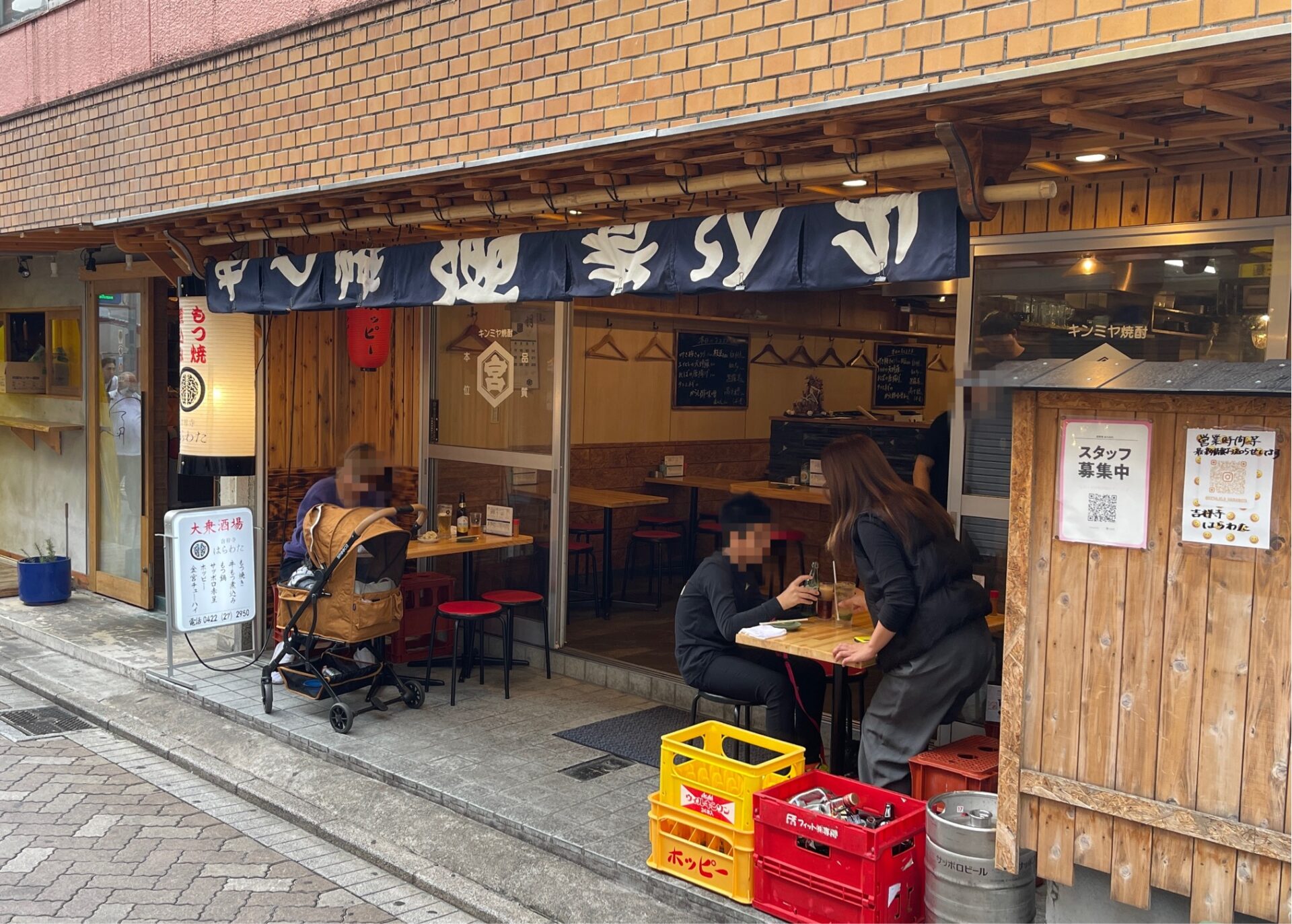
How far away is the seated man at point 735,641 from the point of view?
6.08 m

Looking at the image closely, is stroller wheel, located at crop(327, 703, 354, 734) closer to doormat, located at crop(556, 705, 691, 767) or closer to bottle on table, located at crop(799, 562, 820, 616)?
doormat, located at crop(556, 705, 691, 767)

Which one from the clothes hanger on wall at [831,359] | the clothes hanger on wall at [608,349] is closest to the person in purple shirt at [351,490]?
the clothes hanger on wall at [608,349]

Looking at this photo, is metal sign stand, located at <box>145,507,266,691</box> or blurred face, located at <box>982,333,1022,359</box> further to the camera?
metal sign stand, located at <box>145,507,266,691</box>

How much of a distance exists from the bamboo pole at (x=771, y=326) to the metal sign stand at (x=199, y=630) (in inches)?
142

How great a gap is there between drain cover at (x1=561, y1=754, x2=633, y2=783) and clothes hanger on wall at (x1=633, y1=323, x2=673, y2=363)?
6048 millimetres

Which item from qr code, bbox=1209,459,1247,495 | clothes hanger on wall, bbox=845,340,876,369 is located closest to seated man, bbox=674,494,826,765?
qr code, bbox=1209,459,1247,495

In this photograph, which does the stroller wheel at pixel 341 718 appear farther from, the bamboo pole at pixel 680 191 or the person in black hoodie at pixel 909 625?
the person in black hoodie at pixel 909 625

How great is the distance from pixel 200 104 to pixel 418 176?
9.57ft

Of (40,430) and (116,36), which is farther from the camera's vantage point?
(40,430)

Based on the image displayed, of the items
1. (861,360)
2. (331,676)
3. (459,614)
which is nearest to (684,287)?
(459,614)

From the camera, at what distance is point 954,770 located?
505 cm

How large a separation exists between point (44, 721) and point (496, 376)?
4243mm

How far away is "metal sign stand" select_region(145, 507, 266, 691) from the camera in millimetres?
8609

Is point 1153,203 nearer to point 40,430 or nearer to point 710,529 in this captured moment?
point 710,529
